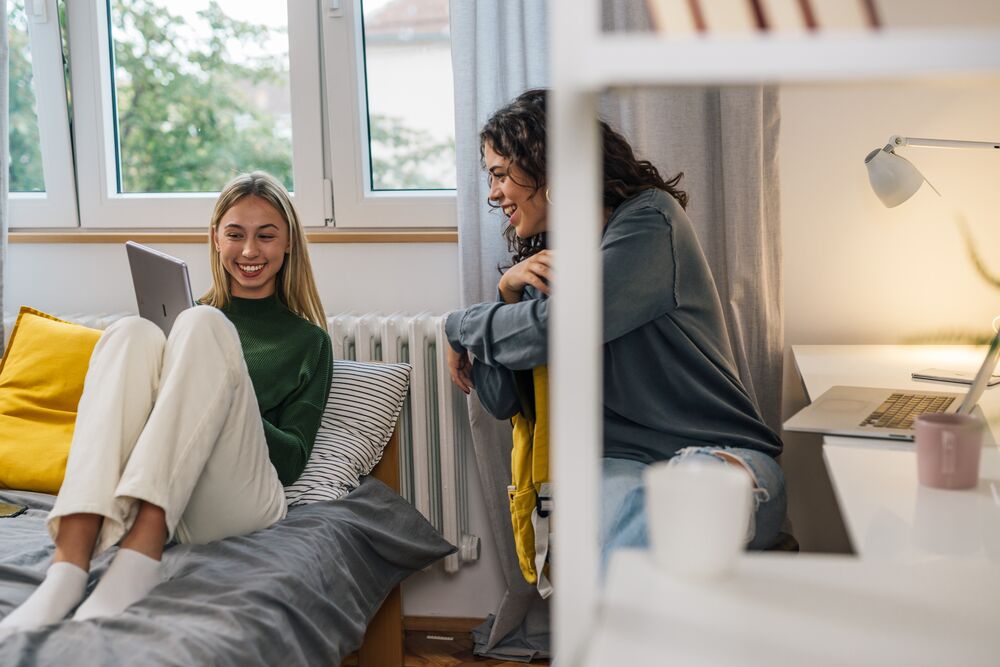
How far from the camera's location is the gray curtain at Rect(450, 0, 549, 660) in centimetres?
229

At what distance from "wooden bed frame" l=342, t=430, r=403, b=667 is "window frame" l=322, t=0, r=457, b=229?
0.56m

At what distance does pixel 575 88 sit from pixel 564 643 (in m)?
0.34

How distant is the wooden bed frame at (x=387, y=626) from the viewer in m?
2.31

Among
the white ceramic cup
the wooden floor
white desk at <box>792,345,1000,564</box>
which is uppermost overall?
the white ceramic cup

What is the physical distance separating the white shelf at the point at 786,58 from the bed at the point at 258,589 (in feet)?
3.58

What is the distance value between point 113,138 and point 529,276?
1463 millimetres

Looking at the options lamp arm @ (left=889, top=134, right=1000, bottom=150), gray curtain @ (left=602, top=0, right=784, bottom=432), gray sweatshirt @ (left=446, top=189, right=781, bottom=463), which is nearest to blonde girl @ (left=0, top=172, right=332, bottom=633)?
gray sweatshirt @ (left=446, top=189, right=781, bottom=463)

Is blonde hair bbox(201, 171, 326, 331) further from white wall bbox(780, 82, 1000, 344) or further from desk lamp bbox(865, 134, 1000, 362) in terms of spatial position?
desk lamp bbox(865, 134, 1000, 362)

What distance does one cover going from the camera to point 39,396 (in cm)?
223

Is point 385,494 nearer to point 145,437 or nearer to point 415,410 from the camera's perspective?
point 415,410

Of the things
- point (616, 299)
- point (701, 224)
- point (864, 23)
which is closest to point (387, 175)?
point (701, 224)

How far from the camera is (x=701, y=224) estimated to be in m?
2.27

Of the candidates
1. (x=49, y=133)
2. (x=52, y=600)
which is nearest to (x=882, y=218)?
(x=52, y=600)

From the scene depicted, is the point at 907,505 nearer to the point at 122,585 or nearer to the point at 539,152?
the point at 539,152
